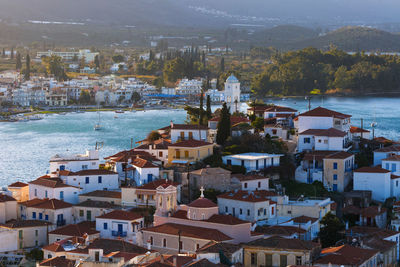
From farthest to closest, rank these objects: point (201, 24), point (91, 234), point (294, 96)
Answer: point (201, 24), point (294, 96), point (91, 234)

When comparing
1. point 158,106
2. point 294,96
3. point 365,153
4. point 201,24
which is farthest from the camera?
point 201,24

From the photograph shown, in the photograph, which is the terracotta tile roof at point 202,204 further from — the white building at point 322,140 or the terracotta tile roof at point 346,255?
the white building at point 322,140

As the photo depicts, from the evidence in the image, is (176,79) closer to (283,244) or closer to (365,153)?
(365,153)

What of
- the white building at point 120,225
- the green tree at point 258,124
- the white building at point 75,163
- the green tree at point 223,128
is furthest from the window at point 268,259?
the green tree at point 258,124

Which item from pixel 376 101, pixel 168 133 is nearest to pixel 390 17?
pixel 376 101

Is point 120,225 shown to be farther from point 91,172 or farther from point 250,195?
point 91,172

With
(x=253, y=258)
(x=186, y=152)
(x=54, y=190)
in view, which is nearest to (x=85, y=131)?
(x=186, y=152)
